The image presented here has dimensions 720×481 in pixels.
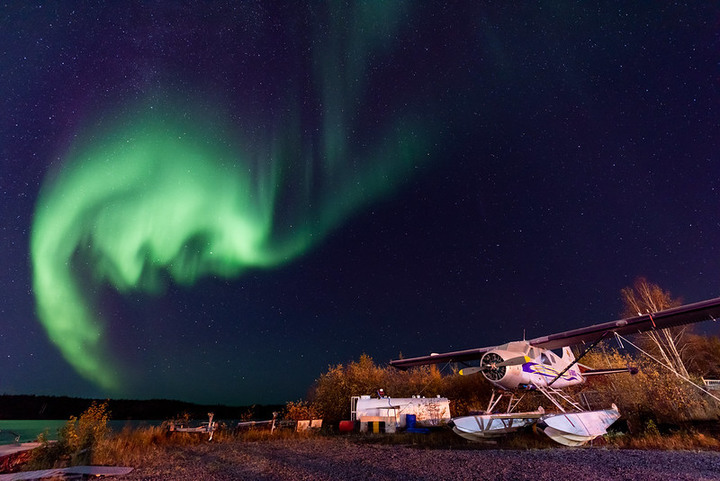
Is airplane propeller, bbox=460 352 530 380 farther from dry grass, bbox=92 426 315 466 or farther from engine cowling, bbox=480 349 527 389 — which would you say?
dry grass, bbox=92 426 315 466

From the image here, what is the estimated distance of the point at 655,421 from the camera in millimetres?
16031

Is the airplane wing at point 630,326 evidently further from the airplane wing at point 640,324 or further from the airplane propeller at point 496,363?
the airplane propeller at point 496,363

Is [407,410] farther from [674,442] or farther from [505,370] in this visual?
[674,442]

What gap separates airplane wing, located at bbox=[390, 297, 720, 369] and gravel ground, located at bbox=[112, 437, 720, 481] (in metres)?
4.82

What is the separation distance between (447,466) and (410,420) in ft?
48.0

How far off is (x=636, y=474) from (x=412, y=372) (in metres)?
29.8

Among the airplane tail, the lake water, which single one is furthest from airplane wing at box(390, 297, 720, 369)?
the lake water

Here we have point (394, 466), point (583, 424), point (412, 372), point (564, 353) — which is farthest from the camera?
point (412, 372)

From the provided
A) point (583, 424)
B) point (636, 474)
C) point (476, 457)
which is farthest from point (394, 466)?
point (583, 424)

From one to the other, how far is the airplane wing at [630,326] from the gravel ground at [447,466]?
15.8 feet

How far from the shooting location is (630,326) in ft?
47.6

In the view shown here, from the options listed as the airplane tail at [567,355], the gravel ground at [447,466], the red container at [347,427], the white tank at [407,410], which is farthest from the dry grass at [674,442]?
the red container at [347,427]

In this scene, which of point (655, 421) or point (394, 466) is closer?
point (394, 466)

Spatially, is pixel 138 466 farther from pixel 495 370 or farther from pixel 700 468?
pixel 700 468
